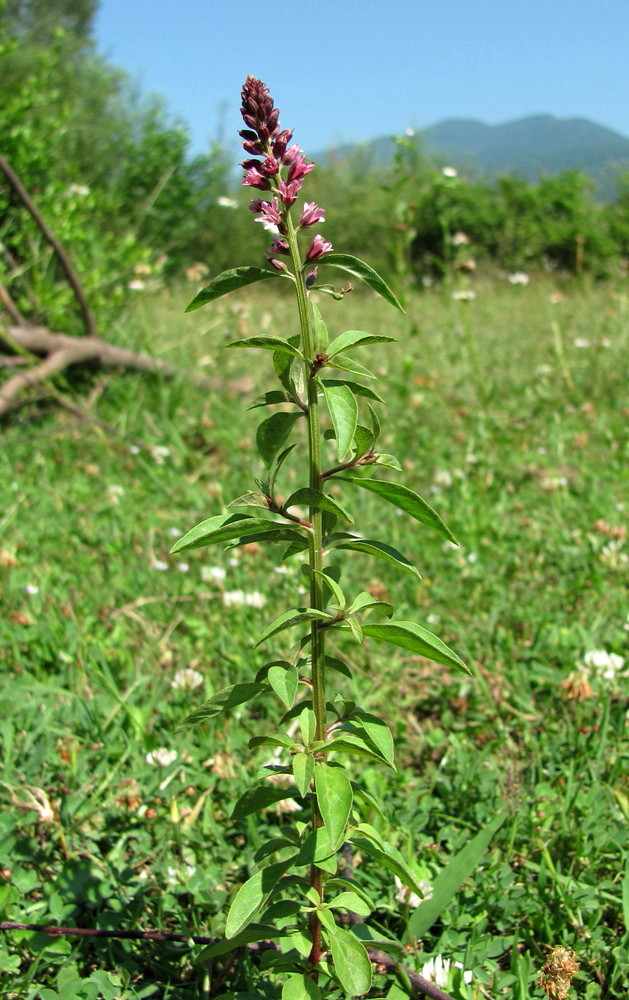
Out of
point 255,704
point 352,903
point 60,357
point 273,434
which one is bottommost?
point 255,704

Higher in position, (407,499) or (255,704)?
(407,499)

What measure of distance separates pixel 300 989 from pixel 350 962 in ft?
0.28

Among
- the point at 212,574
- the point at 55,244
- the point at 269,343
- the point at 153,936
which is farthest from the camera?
the point at 55,244

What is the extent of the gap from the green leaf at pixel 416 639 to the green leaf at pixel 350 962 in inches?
14.5

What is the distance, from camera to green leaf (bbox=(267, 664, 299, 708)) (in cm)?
91

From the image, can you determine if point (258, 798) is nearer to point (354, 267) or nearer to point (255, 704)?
point (354, 267)

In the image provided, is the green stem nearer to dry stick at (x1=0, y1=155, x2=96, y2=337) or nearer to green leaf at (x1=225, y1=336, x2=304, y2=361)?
green leaf at (x1=225, y1=336, x2=304, y2=361)

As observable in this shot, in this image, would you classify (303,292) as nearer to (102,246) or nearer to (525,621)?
(525,621)

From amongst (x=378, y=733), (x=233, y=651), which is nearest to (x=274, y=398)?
(x=378, y=733)

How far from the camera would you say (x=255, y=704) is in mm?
2027

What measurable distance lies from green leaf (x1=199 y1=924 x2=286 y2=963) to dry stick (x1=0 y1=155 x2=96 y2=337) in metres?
3.44

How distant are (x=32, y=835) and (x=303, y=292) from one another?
123 cm

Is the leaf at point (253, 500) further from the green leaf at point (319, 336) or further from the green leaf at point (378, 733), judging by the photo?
the green leaf at point (378, 733)

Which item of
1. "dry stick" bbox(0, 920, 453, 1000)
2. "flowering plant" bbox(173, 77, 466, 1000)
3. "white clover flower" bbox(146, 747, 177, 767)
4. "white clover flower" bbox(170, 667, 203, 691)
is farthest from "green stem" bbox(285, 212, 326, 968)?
"white clover flower" bbox(170, 667, 203, 691)
